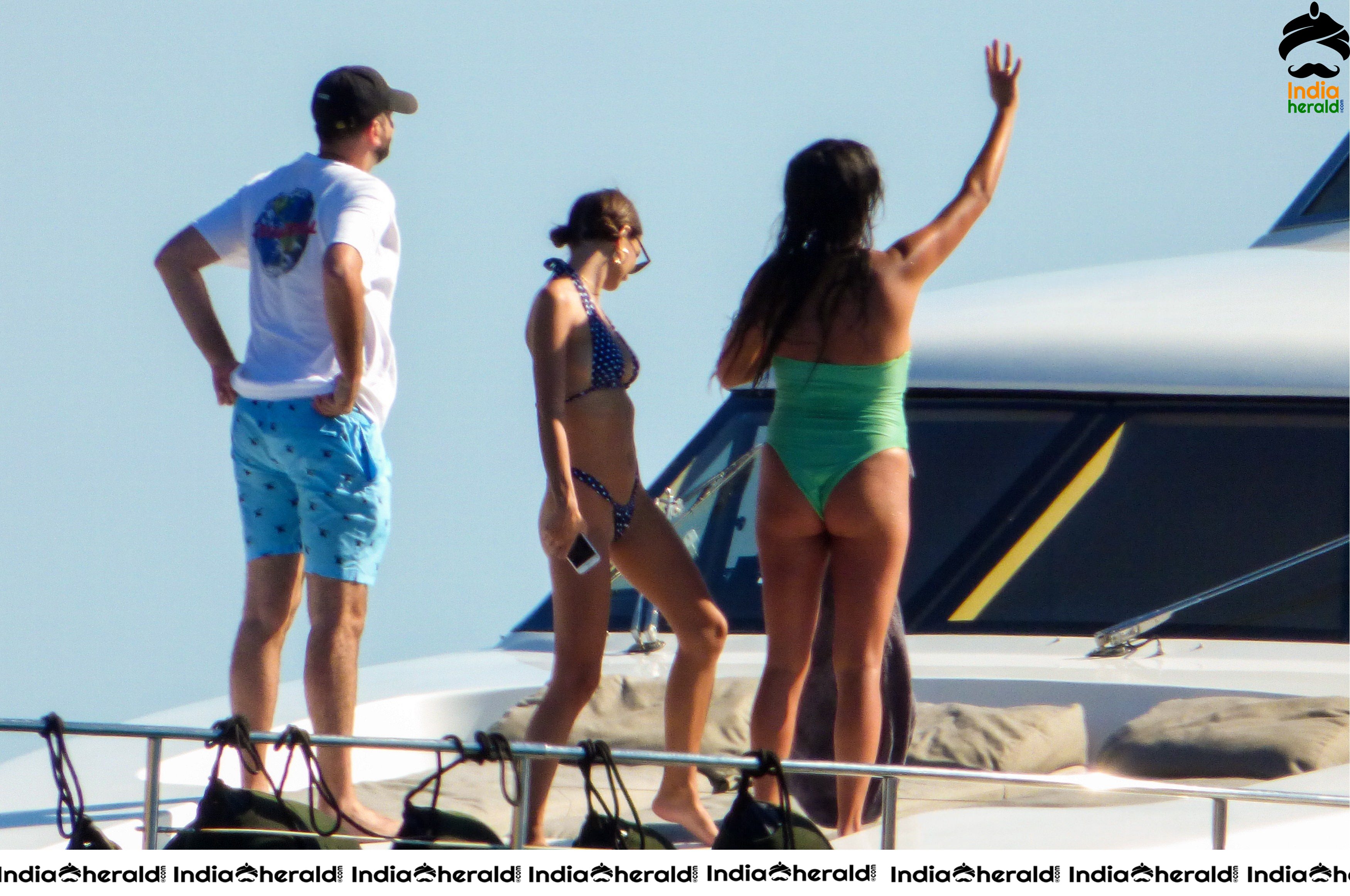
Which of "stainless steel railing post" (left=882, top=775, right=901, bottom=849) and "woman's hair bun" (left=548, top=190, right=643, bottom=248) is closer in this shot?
"stainless steel railing post" (left=882, top=775, right=901, bottom=849)

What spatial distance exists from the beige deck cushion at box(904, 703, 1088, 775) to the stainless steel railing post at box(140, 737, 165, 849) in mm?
1910

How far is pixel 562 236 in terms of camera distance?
3947mm

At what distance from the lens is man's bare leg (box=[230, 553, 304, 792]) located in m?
3.83

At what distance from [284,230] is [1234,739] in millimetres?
2369

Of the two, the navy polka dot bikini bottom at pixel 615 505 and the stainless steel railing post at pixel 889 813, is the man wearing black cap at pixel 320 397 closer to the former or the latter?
the navy polka dot bikini bottom at pixel 615 505

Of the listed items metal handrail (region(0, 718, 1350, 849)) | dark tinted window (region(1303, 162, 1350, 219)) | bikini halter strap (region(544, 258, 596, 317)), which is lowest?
metal handrail (region(0, 718, 1350, 849))

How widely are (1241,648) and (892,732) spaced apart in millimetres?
1370

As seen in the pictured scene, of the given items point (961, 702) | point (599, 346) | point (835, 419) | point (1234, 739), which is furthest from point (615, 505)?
point (1234, 739)

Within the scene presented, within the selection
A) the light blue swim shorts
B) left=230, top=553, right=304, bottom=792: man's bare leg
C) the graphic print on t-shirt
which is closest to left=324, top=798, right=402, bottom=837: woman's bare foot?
left=230, top=553, right=304, bottom=792: man's bare leg

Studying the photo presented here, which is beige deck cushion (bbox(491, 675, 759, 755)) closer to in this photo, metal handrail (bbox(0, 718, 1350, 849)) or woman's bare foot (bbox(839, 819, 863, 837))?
woman's bare foot (bbox(839, 819, 863, 837))

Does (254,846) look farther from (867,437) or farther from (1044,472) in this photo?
(1044,472)

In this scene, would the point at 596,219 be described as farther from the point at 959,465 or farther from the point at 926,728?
the point at 959,465

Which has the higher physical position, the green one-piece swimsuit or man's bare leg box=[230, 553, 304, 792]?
the green one-piece swimsuit

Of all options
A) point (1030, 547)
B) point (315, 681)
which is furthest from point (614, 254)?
point (1030, 547)
